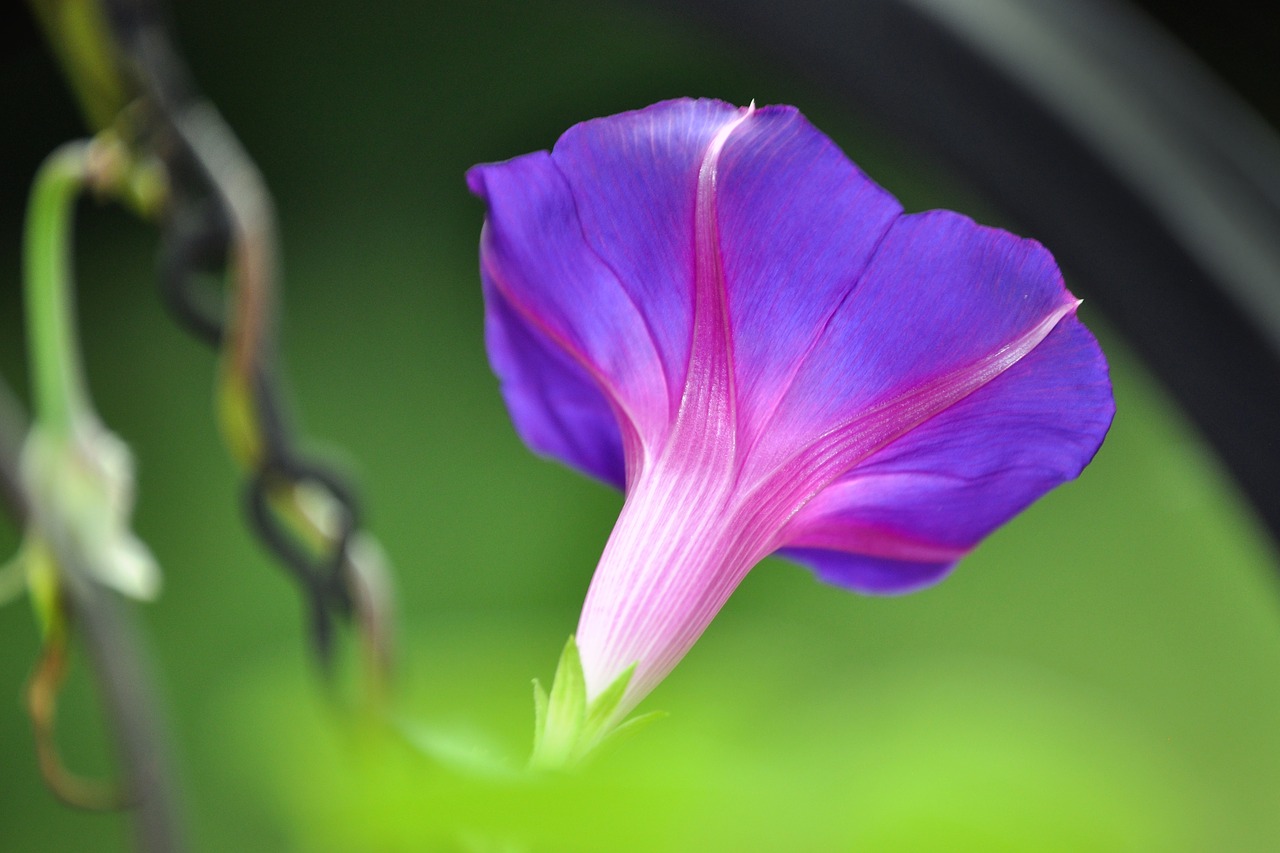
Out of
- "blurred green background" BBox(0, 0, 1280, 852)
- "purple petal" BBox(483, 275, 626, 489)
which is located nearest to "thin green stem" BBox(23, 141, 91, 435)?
"purple petal" BBox(483, 275, 626, 489)

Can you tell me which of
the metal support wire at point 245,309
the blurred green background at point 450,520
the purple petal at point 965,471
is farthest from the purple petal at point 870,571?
the blurred green background at point 450,520

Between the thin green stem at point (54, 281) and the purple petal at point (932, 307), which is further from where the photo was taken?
the thin green stem at point (54, 281)

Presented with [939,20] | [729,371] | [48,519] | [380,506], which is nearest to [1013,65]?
[939,20]

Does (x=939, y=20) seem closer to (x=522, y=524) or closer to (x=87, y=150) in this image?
(x=87, y=150)

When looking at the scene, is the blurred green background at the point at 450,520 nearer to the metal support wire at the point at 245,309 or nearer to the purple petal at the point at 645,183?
the metal support wire at the point at 245,309

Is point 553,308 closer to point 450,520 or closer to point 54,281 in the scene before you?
point 54,281

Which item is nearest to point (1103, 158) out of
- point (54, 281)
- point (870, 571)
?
point (870, 571)
